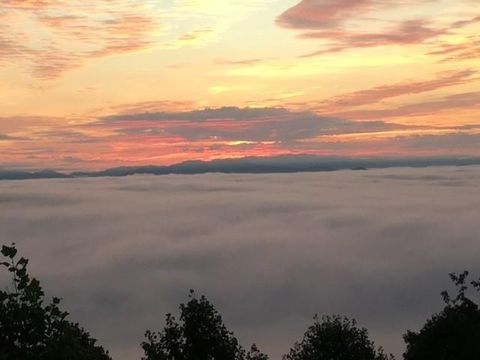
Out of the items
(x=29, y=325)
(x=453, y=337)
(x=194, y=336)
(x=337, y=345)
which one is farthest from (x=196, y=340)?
(x=29, y=325)

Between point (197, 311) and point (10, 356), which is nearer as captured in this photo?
point (10, 356)

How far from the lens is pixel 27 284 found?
629 inches

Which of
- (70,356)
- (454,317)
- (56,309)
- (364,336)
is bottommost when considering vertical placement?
(364,336)

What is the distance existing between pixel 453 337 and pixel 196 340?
20158mm

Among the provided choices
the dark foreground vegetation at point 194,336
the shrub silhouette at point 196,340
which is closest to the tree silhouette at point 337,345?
the dark foreground vegetation at point 194,336

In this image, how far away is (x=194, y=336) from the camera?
5194cm

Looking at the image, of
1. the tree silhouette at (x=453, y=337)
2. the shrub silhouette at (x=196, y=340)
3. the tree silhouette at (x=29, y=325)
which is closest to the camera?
the tree silhouette at (x=29, y=325)

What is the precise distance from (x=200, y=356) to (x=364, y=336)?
82.3ft

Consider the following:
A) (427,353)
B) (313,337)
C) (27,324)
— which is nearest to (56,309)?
(27,324)

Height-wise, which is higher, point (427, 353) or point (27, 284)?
point (27, 284)

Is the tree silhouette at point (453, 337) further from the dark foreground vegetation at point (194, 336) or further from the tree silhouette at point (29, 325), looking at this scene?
the tree silhouette at point (29, 325)

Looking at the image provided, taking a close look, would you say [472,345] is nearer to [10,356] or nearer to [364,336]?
[364,336]

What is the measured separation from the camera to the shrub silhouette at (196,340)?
51.6 meters

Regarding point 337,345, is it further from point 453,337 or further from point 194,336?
point 194,336
